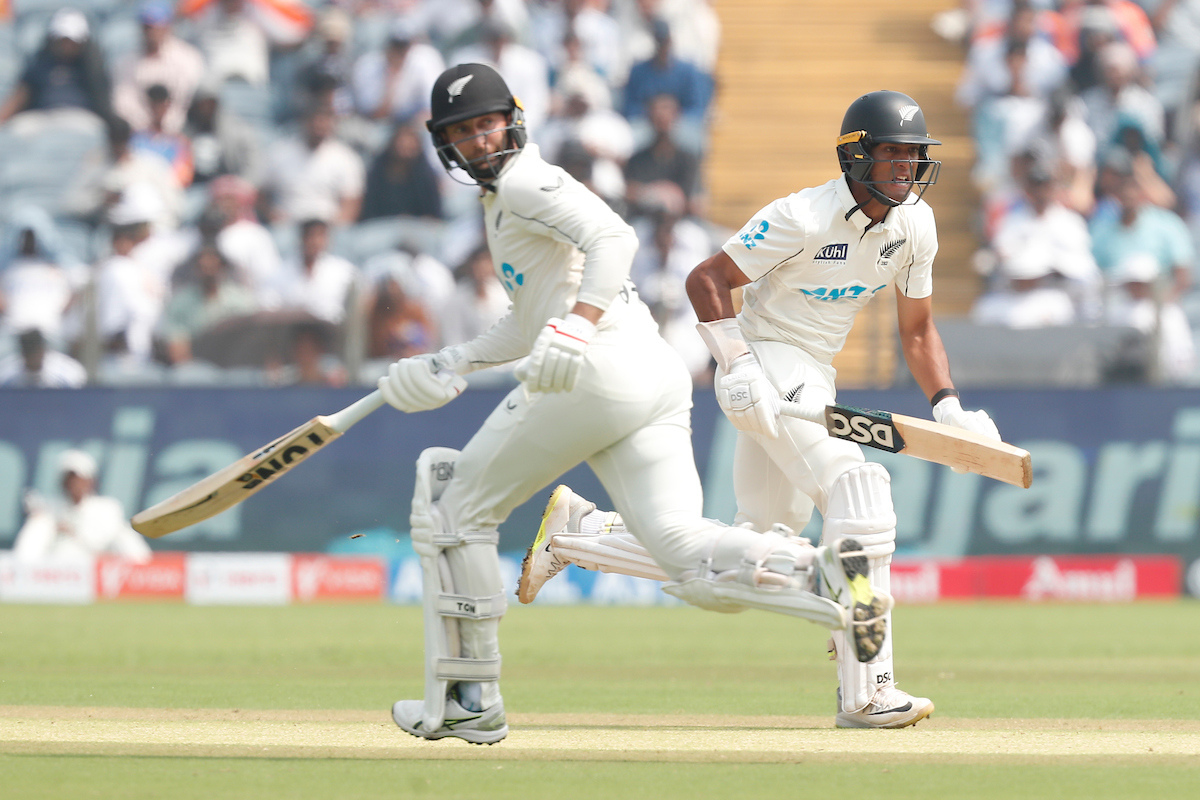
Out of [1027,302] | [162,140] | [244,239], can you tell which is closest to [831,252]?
[1027,302]

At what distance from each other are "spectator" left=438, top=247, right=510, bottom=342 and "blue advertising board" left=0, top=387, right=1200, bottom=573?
550 millimetres

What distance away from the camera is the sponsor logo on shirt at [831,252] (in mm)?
4793

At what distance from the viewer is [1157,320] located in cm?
1018

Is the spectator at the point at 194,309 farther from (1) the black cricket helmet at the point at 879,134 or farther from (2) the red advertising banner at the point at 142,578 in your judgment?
(1) the black cricket helmet at the point at 879,134

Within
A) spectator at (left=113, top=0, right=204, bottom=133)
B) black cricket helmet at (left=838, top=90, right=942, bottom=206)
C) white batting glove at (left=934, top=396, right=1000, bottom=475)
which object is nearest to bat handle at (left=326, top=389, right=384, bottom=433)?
black cricket helmet at (left=838, top=90, right=942, bottom=206)

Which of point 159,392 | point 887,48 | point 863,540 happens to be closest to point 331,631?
point 159,392

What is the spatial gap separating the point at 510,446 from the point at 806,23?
11792 millimetres

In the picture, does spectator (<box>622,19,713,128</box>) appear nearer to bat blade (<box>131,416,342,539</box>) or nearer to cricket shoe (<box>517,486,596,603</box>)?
cricket shoe (<box>517,486,596,603</box>)

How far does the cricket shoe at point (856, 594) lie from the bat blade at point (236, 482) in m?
1.48

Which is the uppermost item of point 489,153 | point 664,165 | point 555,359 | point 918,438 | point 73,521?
point 664,165

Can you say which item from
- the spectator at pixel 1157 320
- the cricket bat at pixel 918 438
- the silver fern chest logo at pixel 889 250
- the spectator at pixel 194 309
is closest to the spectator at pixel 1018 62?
the spectator at pixel 1157 320

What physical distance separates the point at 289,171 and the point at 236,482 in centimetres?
845

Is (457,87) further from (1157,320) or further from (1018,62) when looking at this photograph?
(1018,62)

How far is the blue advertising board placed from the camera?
10.4 m
